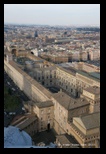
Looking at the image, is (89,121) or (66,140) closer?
(66,140)

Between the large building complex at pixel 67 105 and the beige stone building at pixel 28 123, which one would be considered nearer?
the large building complex at pixel 67 105

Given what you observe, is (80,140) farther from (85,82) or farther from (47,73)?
(47,73)

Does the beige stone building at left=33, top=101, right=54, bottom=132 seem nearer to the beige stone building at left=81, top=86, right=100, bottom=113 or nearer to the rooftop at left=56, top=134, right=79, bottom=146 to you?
the beige stone building at left=81, top=86, right=100, bottom=113

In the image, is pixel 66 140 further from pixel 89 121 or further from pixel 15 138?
pixel 15 138

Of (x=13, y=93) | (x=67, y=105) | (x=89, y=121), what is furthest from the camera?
(x=13, y=93)

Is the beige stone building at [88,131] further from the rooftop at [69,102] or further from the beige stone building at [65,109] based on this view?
the rooftop at [69,102]

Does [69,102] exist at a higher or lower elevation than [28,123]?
higher

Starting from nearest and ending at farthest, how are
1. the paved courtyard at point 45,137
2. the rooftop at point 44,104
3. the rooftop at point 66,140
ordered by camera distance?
the rooftop at point 66,140 < the paved courtyard at point 45,137 < the rooftop at point 44,104

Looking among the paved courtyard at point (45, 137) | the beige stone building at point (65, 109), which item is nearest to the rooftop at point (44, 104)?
the beige stone building at point (65, 109)

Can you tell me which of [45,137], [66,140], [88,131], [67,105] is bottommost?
[45,137]

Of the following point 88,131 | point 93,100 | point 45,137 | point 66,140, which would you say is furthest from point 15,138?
point 93,100
